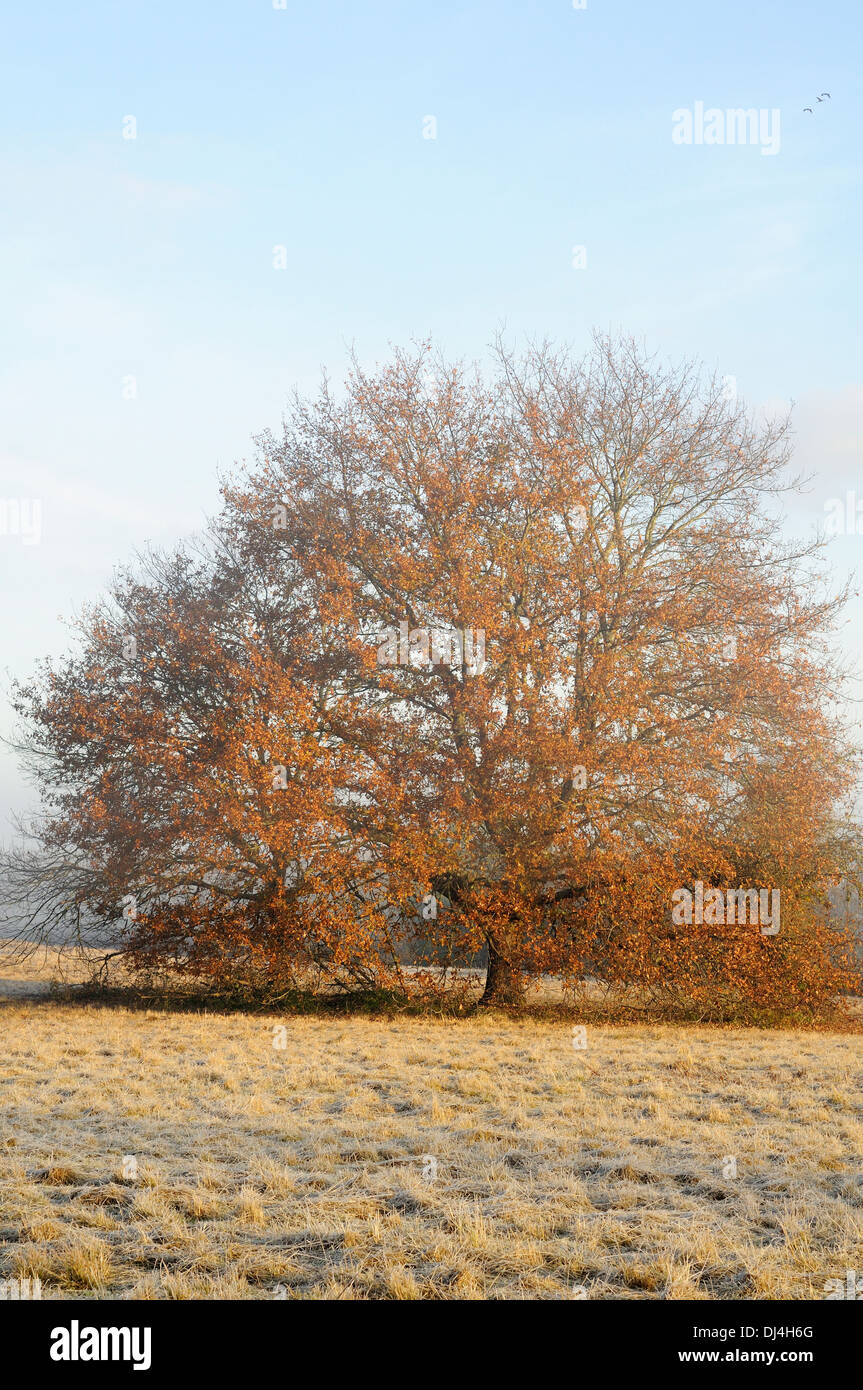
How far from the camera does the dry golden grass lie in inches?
218

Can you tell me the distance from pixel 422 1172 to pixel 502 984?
41.1 feet

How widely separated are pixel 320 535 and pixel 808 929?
12.2m

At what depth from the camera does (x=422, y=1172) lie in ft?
24.8

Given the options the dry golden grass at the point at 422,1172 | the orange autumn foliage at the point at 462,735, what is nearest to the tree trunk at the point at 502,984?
the orange autumn foliage at the point at 462,735

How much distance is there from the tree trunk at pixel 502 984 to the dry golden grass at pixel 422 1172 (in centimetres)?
511

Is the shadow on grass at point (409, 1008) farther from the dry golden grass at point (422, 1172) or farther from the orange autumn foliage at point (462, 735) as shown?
the dry golden grass at point (422, 1172)

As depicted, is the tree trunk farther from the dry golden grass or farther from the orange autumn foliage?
the dry golden grass

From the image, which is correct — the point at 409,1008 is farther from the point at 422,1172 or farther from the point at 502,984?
the point at 422,1172

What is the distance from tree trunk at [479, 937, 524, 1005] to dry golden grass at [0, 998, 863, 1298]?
5112 millimetres

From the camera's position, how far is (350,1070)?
12.6 meters
